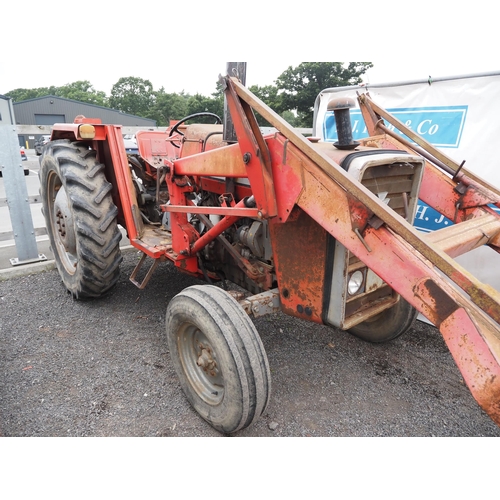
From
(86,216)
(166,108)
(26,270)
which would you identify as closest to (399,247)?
(86,216)

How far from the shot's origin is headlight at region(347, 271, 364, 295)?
7.44 ft

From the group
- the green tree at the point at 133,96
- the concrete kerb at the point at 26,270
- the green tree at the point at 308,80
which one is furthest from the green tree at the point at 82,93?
the concrete kerb at the point at 26,270

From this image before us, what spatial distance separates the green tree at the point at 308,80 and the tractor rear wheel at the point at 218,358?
2232cm

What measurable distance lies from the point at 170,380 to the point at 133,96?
55.6 metres

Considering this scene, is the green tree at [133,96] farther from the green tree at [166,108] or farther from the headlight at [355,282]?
the headlight at [355,282]

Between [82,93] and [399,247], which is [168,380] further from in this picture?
[82,93]

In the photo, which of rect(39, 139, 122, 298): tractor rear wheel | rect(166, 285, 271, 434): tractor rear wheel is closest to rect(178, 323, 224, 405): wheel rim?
rect(166, 285, 271, 434): tractor rear wheel

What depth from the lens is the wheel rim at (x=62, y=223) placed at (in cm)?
356

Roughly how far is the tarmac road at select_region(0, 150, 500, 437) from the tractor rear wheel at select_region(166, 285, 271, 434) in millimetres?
193

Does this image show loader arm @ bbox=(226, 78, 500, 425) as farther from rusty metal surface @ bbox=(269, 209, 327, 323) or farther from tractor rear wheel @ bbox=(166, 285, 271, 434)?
tractor rear wheel @ bbox=(166, 285, 271, 434)

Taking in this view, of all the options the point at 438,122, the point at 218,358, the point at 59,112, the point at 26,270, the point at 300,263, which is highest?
the point at 438,122

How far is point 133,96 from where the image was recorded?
2039 inches

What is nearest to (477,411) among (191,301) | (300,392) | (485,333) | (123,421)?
(300,392)

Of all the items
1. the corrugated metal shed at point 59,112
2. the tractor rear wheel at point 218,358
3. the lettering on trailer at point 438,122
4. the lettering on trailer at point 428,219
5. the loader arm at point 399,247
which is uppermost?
the lettering on trailer at point 438,122
